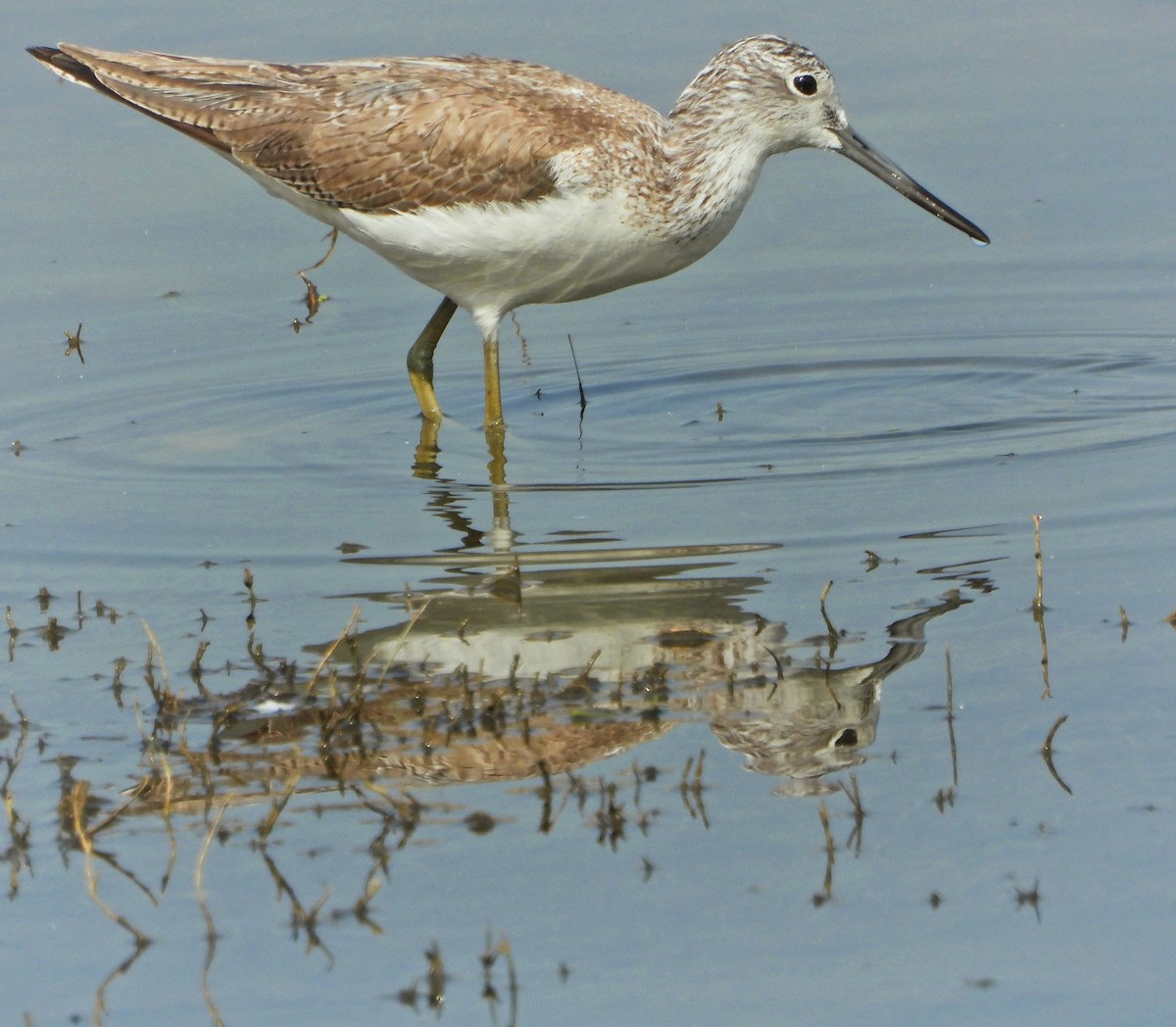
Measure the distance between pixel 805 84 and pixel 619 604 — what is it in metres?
2.94

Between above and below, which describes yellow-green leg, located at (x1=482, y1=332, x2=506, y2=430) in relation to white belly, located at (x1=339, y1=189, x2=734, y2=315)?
below

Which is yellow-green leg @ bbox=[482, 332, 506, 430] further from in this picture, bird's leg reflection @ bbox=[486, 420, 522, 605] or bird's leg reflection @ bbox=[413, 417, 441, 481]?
bird's leg reflection @ bbox=[413, 417, 441, 481]

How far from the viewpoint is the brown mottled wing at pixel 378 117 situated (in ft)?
24.4

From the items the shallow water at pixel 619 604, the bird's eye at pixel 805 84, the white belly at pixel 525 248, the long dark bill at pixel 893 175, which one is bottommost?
the shallow water at pixel 619 604

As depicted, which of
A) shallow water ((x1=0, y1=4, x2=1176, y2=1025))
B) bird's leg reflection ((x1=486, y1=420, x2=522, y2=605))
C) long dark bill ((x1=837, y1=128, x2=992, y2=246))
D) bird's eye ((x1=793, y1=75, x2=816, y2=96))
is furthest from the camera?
long dark bill ((x1=837, y1=128, x2=992, y2=246))

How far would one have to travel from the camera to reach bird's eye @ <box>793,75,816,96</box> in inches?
308

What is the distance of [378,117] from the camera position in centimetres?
776

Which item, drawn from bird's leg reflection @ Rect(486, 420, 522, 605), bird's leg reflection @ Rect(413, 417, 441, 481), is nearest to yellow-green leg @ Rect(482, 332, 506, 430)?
bird's leg reflection @ Rect(486, 420, 522, 605)

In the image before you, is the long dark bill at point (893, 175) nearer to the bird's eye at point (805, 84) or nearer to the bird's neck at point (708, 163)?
the bird's eye at point (805, 84)

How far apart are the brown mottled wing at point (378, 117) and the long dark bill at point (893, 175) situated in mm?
951

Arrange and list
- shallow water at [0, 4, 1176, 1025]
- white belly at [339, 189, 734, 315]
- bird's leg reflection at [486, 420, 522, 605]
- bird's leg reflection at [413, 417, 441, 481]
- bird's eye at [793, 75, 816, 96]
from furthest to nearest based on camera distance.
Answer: bird's eye at [793, 75, 816, 96], bird's leg reflection at [413, 417, 441, 481], white belly at [339, 189, 734, 315], bird's leg reflection at [486, 420, 522, 605], shallow water at [0, 4, 1176, 1025]

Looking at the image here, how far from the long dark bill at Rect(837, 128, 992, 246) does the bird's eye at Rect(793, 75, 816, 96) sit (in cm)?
27

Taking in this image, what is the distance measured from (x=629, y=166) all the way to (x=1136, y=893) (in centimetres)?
414

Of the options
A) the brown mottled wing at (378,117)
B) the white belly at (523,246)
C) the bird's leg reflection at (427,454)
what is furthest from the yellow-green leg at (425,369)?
the brown mottled wing at (378,117)
